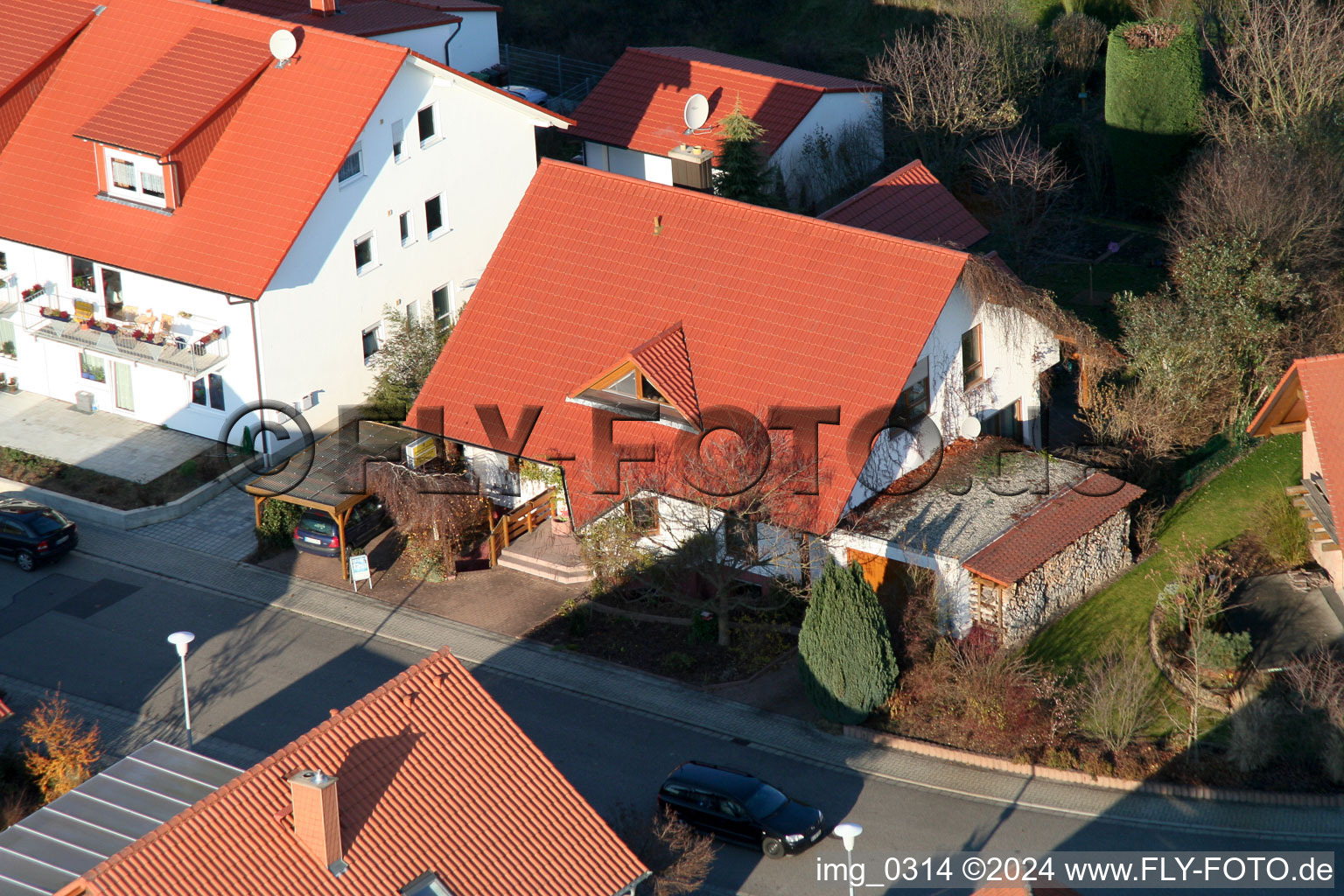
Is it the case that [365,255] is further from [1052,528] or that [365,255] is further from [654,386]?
[1052,528]

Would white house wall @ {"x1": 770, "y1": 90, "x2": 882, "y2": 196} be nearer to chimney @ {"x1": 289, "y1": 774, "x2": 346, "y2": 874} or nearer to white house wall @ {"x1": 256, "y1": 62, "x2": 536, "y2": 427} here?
white house wall @ {"x1": 256, "y1": 62, "x2": 536, "y2": 427}

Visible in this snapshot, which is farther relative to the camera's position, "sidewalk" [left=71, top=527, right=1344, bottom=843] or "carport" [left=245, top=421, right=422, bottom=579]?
"carport" [left=245, top=421, right=422, bottom=579]

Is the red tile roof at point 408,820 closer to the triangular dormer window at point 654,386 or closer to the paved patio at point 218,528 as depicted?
the triangular dormer window at point 654,386

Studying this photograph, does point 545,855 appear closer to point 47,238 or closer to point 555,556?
point 555,556

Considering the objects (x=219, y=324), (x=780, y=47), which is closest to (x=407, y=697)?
(x=219, y=324)

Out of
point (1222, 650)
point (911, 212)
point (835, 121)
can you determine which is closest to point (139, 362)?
point (911, 212)

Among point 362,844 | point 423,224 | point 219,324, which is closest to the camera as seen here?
point 362,844

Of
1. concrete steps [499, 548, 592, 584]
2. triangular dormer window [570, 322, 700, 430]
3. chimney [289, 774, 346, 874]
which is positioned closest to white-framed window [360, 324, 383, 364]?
concrete steps [499, 548, 592, 584]
